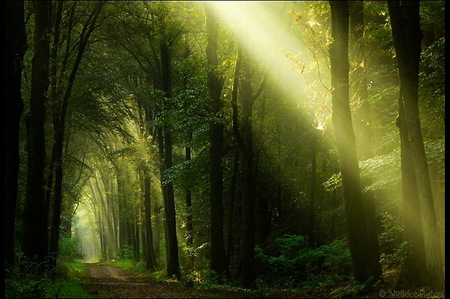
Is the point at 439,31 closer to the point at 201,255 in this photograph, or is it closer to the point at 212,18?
the point at 212,18

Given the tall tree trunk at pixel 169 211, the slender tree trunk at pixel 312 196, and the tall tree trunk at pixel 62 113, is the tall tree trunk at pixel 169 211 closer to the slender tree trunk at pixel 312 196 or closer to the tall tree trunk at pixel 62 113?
the tall tree trunk at pixel 62 113

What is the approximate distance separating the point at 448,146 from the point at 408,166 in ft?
17.9

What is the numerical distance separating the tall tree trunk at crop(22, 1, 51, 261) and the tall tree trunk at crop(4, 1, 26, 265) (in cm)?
46

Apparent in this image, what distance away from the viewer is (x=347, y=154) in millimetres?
10461

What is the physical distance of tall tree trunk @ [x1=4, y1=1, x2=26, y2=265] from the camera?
10875 mm

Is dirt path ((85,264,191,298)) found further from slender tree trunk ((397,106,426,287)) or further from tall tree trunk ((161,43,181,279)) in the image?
slender tree trunk ((397,106,426,287))

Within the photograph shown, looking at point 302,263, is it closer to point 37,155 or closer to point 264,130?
point 264,130

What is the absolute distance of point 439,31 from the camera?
16625mm

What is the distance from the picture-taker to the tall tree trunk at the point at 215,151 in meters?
15.9

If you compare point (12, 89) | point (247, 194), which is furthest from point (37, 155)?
point (247, 194)

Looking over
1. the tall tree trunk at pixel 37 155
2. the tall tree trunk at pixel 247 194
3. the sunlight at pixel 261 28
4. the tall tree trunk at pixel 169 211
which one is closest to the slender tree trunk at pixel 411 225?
the sunlight at pixel 261 28

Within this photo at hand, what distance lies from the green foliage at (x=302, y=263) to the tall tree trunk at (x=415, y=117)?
8.09 meters

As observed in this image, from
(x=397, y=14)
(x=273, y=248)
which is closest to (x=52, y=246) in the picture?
(x=273, y=248)

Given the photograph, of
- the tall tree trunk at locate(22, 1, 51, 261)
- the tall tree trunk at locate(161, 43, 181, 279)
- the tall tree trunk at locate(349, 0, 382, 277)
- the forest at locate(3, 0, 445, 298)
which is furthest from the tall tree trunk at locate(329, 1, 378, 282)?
the tall tree trunk at locate(161, 43, 181, 279)
